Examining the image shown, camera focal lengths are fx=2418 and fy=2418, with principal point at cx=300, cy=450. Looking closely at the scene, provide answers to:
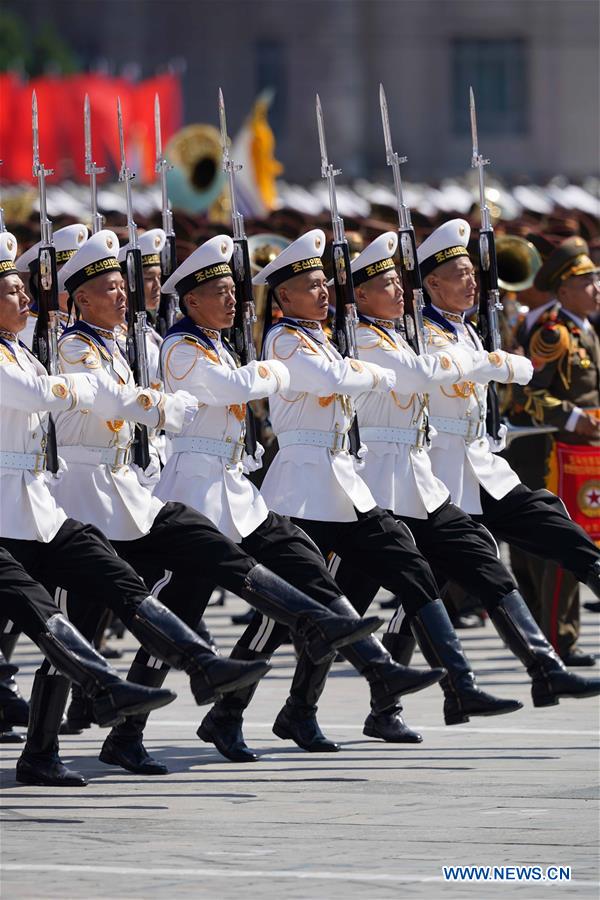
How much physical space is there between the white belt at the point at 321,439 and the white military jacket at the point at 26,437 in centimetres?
96

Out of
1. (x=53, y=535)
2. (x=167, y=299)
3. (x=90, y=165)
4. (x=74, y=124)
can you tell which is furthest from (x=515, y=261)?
(x=74, y=124)

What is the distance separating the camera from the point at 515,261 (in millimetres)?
12742

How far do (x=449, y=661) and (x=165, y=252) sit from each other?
2.37 meters

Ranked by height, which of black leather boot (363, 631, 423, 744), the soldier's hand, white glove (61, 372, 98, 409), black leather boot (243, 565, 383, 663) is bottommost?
black leather boot (363, 631, 423, 744)

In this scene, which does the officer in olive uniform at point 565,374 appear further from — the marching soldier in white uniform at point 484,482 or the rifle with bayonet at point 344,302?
the rifle with bayonet at point 344,302

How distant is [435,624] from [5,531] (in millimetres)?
1627

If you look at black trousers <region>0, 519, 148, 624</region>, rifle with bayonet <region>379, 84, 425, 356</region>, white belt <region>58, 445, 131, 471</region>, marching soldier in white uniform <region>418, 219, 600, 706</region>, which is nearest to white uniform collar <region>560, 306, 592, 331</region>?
marching soldier in white uniform <region>418, 219, 600, 706</region>

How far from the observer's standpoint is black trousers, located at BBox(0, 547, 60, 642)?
7.64 m

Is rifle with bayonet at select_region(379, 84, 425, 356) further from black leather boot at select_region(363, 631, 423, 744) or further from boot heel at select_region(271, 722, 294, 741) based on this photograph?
boot heel at select_region(271, 722, 294, 741)

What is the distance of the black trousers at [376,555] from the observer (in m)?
8.48

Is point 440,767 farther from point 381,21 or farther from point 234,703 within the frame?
point 381,21

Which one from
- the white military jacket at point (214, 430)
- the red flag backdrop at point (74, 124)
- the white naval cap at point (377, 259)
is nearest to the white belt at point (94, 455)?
the white military jacket at point (214, 430)

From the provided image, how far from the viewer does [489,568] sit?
28.4ft

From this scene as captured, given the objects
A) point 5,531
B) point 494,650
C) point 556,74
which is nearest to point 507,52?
point 556,74
